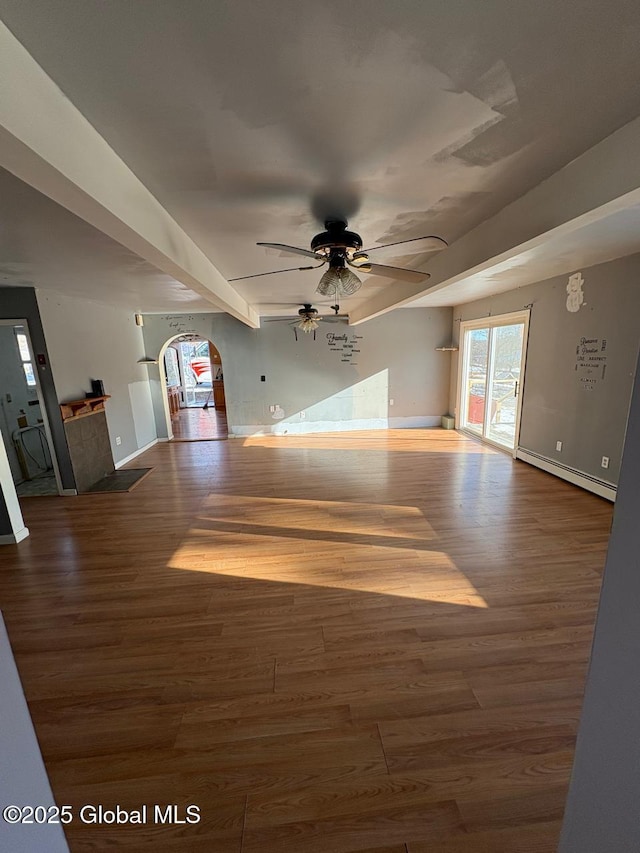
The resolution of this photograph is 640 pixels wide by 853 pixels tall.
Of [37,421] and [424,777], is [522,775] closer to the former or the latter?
[424,777]

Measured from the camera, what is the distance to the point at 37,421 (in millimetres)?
5398

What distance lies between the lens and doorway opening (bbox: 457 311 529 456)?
5266 millimetres

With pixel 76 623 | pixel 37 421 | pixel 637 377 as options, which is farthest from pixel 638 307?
pixel 37 421

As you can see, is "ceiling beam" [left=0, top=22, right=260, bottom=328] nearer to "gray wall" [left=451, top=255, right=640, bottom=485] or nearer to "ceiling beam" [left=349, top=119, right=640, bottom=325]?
"ceiling beam" [left=349, top=119, right=640, bottom=325]

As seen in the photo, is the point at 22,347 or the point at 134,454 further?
the point at 134,454

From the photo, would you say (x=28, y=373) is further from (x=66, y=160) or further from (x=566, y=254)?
(x=566, y=254)

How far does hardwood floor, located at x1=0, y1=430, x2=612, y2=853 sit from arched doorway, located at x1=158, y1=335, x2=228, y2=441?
3.76m

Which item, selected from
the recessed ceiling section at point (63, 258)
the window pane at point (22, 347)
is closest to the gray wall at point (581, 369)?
the recessed ceiling section at point (63, 258)

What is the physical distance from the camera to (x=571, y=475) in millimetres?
4227

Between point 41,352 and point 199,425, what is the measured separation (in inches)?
179

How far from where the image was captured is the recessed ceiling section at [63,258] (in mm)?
1826

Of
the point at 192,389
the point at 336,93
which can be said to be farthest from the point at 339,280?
the point at 192,389

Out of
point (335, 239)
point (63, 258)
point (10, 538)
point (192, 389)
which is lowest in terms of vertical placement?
point (10, 538)

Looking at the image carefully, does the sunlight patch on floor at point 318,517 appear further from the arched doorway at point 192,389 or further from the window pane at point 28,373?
the window pane at point 28,373
